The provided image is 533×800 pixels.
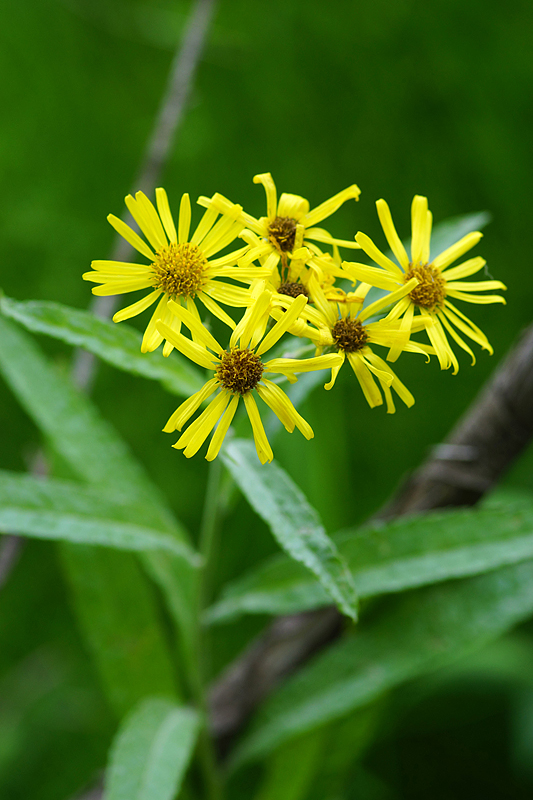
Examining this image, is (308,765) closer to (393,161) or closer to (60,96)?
(393,161)

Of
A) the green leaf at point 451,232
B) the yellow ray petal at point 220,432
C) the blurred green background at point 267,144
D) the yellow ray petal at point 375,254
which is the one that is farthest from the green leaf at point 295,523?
the blurred green background at point 267,144

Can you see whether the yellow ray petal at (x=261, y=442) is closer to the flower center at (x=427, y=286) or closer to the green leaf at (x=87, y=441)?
the flower center at (x=427, y=286)

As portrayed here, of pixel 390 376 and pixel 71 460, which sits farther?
pixel 71 460

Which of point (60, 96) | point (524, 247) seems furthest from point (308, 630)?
point (60, 96)

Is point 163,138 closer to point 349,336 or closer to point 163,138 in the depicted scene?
point 163,138

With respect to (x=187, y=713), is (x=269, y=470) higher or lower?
higher

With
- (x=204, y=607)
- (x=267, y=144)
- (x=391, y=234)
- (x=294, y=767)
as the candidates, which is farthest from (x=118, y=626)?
(x=267, y=144)
